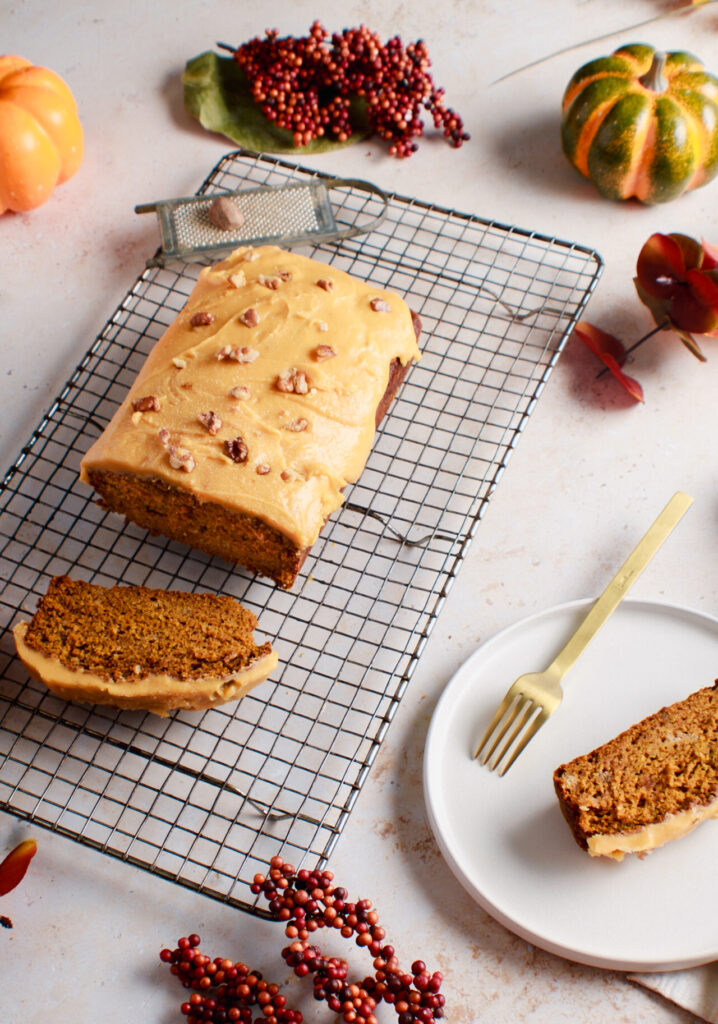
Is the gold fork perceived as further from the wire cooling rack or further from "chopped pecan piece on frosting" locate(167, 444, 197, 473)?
"chopped pecan piece on frosting" locate(167, 444, 197, 473)

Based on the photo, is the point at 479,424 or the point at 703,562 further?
the point at 479,424

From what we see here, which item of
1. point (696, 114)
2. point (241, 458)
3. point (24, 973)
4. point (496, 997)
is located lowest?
point (24, 973)

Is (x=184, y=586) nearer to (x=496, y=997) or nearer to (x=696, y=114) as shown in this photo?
(x=496, y=997)

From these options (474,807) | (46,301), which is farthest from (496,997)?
(46,301)

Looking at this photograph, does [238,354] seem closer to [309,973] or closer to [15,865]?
[15,865]

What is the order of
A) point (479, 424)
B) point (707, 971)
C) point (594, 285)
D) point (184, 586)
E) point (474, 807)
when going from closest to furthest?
1. point (707, 971)
2. point (474, 807)
3. point (184, 586)
4. point (479, 424)
5. point (594, 285)

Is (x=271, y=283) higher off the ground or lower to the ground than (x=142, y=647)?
higher

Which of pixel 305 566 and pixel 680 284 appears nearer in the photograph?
pixel 305 566

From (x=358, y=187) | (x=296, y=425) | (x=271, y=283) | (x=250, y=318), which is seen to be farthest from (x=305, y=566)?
(x=358, y=187)

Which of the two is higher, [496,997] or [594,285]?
[594,285]
